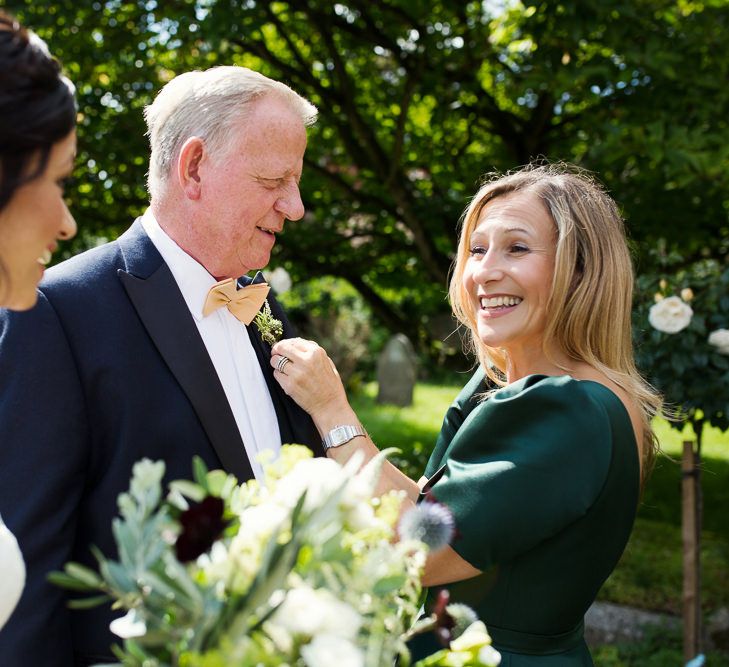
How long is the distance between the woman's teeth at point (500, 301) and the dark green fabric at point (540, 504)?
373mm

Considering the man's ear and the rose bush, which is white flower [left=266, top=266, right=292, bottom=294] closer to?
the rose bush

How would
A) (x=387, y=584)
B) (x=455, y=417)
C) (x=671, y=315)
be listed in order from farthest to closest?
(x=671, y=315), (x=455, y=417), (x=387, y=584)

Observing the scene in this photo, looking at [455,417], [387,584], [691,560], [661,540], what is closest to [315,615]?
[387,584]

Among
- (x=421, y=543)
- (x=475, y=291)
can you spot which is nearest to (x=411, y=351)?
(x=475, y=291)

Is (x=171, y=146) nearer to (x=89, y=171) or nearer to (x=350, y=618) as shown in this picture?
(x=350, y=618)

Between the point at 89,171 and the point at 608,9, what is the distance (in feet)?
14.1

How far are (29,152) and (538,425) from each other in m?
1.30

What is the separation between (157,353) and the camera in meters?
2.20

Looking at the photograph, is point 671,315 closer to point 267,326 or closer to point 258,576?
point 267,326

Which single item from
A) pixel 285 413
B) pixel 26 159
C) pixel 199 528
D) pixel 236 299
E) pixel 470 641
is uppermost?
pixel 26 159

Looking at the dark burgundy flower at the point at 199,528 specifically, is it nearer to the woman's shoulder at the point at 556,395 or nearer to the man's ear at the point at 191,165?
the woman's shoulder at the point at 556,395

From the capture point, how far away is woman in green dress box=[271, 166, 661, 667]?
6.68 feet

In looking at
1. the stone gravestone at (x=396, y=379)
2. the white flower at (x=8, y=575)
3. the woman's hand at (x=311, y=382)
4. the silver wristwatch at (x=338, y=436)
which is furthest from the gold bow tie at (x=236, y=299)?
the stone gravestone at (x=396, y=379)

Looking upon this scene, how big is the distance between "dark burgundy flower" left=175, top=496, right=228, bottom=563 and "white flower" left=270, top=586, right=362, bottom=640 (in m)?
0.12
